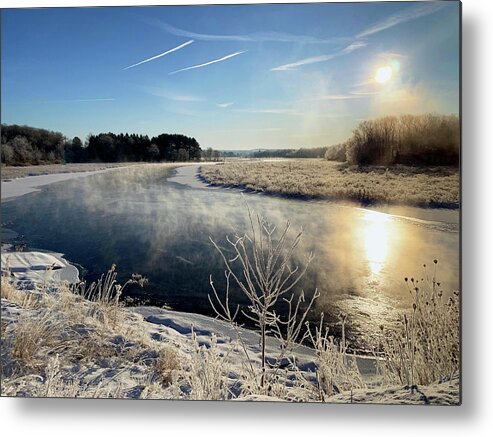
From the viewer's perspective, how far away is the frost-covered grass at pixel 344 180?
3119mm

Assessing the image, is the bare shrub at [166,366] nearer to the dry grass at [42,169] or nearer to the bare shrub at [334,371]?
the bare shrub at [334,371]

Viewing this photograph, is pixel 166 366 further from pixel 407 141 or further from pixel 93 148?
pixel 407 141

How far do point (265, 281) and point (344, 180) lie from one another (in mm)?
726

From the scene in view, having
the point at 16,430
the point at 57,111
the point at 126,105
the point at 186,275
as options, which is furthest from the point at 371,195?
the point at 16,430

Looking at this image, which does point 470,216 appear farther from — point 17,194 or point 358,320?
point 17,194

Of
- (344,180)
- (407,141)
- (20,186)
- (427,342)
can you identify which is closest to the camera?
(427,342)

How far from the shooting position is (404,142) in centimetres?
318

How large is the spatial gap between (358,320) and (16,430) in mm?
2043

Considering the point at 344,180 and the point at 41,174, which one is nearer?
the point at 344,180

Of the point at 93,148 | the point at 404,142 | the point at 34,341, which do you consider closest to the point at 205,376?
the point at 34,341

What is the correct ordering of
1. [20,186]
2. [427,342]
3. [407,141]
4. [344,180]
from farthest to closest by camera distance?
[20,186] < [344,180] < [407,141] < [427,342]

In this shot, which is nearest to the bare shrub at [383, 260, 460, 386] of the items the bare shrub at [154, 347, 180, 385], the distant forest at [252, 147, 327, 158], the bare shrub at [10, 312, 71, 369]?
the distant forest at [252, 147, 327, 158]

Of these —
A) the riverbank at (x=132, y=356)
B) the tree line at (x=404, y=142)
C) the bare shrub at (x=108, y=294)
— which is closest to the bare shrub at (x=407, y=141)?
the tree line at (x=404, y=142)

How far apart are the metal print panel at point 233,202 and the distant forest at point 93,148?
0.04 feet
